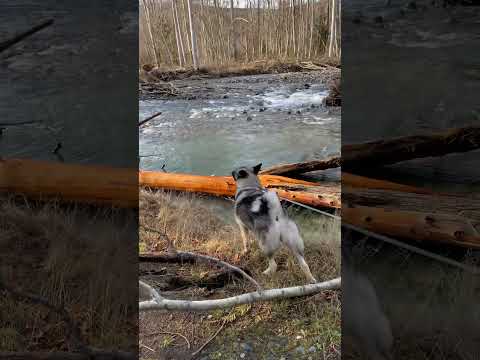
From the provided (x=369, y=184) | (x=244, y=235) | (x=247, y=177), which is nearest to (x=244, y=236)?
(x=244, y=235)

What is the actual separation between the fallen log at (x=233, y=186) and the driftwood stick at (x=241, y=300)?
1.01ft

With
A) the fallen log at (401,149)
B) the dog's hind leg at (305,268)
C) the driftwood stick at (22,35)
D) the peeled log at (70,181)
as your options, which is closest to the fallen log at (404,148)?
the fallen log at (401,149)

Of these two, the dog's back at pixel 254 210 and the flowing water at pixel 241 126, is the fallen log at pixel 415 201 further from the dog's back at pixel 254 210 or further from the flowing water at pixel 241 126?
the dog's back at pixel 254 210

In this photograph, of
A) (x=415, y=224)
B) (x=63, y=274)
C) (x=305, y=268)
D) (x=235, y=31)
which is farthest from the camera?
(x=235, y=31)

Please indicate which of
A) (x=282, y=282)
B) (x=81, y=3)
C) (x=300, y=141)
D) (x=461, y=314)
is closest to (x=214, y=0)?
(x=81, y=3)

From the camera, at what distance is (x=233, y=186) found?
1663mm

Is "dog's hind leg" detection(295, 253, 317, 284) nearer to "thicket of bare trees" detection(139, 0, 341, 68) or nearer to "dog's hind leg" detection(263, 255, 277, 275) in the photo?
"dog's hind leg" detection(263, 255, 277, 275)

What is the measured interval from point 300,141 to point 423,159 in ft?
1.50

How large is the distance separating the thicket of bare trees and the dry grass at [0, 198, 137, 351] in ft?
2.32

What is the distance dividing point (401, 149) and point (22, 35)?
136 cm

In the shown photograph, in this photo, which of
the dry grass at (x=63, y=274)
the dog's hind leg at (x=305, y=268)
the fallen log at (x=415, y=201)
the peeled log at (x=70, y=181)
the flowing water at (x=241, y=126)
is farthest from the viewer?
the flowing water at (x=241, y=126)

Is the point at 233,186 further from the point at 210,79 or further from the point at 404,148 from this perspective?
the point at 404,148

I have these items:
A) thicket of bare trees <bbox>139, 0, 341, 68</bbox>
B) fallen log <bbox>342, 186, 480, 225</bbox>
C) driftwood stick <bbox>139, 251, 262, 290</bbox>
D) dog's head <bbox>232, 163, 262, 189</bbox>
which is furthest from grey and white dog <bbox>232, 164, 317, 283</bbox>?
thicket of bare trees <bbox>139, 0, 341, 68</bbox>

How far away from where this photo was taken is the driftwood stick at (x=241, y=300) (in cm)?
154
